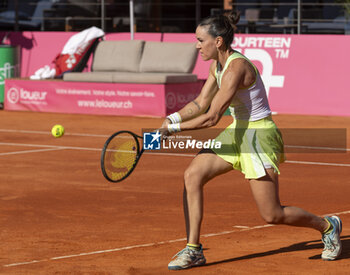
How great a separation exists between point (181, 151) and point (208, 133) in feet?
4.61

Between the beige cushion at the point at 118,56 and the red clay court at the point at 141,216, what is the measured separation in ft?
17.6

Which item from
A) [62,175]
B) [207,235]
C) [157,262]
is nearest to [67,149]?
[62,175]

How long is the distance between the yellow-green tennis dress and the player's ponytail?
0.15 m

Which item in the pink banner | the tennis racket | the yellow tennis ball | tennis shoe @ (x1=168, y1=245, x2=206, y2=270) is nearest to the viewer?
tennis shoe @ (x1=168, y1=245, x2=206, y2=270)

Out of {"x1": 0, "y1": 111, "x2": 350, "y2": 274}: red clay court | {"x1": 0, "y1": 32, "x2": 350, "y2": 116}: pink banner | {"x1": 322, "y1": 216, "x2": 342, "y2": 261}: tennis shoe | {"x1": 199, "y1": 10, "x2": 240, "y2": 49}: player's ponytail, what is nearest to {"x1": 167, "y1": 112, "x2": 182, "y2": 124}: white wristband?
{"x1": 199, "y1": 10, "x2": 240, "y2": 49}: player's ponytail

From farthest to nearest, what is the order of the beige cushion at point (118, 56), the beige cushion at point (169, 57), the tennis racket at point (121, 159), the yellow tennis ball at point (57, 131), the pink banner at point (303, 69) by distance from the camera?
the beige cushion at point (118, 56) < the beige cushion at point (169, 57) < the pink banner at point (303, 69) < the yellow tennis ball at point (57, 131) < the tennis racket at point (121, 159)

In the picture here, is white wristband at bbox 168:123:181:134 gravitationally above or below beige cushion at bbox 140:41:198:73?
above

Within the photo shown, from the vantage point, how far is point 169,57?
18375mm

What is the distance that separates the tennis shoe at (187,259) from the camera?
6.21m

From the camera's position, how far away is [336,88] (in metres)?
17.8

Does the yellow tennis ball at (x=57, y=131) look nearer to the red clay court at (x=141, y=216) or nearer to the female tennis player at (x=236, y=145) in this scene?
the red clay court at (x=141, y=216)

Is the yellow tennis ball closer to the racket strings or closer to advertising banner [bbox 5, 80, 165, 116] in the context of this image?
the racket strings

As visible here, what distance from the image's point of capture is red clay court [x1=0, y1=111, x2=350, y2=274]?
6469 millimetres

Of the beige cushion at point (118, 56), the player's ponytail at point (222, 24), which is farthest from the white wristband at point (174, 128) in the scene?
the beige cushion at point (118, 56)
